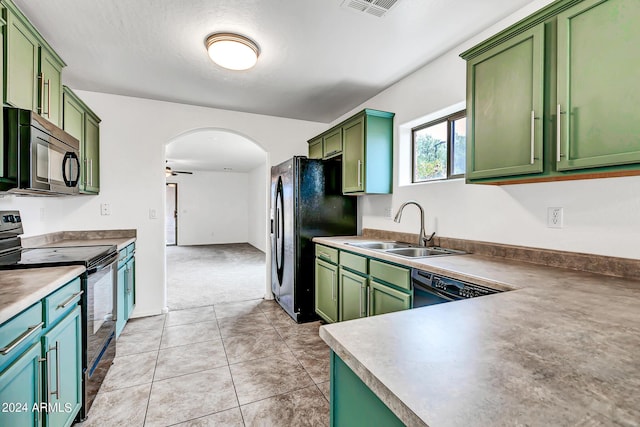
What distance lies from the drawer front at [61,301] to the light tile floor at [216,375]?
2.38 feet

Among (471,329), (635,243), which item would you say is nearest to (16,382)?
(471,329)

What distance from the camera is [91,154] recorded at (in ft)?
9.73

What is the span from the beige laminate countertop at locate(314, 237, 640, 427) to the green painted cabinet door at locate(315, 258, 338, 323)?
1798 millimetres

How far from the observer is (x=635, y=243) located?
4.63 ft

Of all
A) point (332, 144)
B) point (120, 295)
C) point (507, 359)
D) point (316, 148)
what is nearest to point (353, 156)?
point (332, 144)

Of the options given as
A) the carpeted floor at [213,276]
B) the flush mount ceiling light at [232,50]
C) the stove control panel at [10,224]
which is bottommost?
the carpeted floor at [213,276]

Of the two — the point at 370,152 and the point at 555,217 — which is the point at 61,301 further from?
the point at 555,217

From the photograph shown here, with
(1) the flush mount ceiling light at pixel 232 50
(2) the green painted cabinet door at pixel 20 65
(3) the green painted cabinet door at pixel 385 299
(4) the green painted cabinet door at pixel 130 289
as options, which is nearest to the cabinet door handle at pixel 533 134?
(3) the green painted cabinet door at pixel 385 299

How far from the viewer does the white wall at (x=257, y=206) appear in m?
8.29

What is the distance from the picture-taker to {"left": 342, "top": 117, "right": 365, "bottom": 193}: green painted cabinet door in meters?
2.97

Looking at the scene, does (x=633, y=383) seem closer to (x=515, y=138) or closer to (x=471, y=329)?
(x=471, y=329)

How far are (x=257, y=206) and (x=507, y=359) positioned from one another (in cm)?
869

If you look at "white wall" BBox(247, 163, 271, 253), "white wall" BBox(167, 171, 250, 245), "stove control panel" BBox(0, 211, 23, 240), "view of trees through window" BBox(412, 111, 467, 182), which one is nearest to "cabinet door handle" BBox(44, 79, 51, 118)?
"stove control panel" BBox(0, 211, 23, 240)

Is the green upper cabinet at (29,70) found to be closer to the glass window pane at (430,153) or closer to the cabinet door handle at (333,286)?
the cabinet door handle at (333,286)
